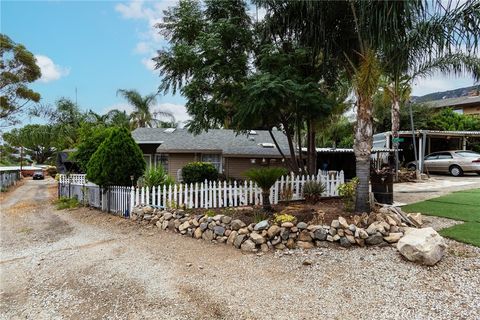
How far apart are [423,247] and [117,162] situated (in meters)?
8.57

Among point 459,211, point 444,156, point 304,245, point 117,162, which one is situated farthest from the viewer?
point 444,156

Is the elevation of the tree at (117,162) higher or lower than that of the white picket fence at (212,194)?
higher

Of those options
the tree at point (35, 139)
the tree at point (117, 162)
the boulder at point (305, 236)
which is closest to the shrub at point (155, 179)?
the tree at point (117, 162)

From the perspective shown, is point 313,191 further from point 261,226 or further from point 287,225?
point 261,226

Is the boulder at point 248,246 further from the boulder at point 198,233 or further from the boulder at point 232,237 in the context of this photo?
the boulder at point 198,233

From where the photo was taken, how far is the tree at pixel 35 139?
1537 inches

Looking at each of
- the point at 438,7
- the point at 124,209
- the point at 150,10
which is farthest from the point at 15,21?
the point at 438,7

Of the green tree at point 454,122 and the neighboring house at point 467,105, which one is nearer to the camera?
the green tree at point 454,122

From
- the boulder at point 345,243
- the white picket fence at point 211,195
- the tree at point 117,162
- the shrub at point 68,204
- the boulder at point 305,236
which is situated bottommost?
the shrub at point 68,204

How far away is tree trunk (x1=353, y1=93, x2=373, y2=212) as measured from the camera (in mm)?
6910

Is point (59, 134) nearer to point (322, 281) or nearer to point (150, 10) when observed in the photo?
point (150, 10)

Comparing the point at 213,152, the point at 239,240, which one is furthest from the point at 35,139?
the point at 239,240

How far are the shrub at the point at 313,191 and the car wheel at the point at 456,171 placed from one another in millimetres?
14465

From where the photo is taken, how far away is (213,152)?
16.5 meters
